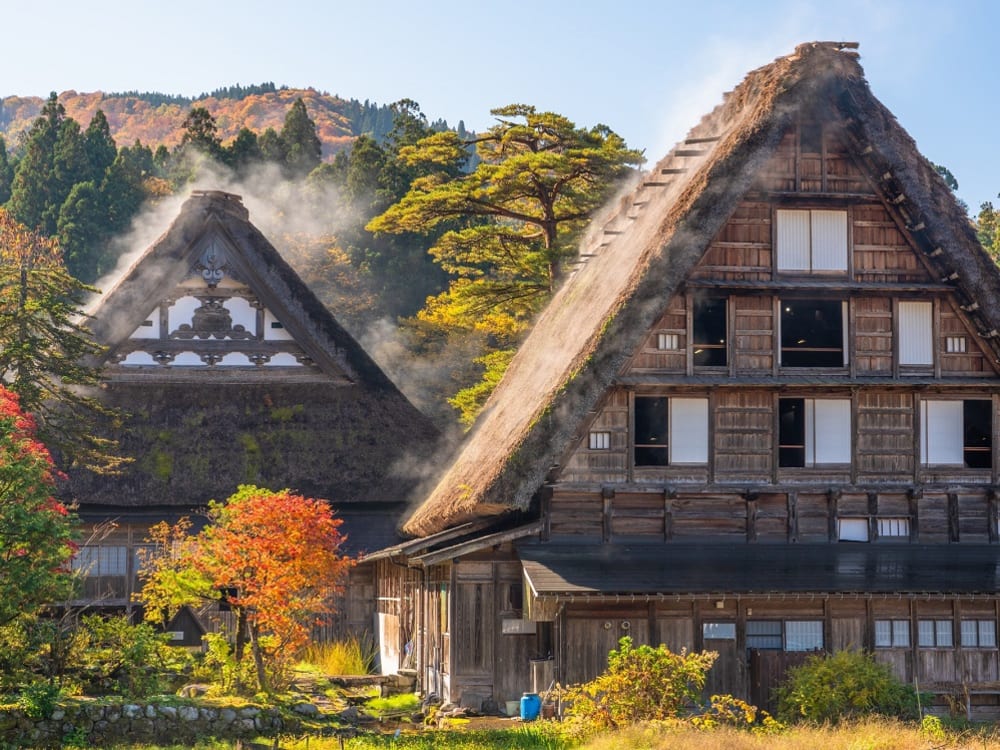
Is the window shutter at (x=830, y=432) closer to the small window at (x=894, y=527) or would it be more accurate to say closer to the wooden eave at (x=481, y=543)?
the small window at (x=894, y=527)

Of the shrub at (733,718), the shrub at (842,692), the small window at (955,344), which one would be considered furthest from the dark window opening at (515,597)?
the small window at (955,344)

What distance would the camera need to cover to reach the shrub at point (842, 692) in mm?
22531

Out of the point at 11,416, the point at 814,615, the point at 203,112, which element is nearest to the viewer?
the point at 11,416

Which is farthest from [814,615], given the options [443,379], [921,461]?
[443,379]

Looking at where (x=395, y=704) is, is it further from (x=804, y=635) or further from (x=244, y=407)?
(x=244, y=407)

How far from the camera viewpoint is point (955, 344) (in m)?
26.4

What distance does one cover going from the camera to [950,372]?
26.3 metres

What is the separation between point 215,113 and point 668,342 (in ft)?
381

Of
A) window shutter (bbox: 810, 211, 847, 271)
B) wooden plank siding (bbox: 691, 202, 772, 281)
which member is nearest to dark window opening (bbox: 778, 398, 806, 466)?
wooden plank siding (bbox: 691, 202, 772, 281)

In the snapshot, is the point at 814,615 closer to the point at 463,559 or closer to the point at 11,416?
the point at 463,559

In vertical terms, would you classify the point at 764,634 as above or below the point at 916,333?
below

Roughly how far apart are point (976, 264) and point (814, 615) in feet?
22.0

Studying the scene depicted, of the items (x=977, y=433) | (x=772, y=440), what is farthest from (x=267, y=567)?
(x=977, y=433)

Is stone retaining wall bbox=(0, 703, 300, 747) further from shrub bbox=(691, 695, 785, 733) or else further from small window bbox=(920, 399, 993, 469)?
small window bbox=(920, 399, 993, 469)
